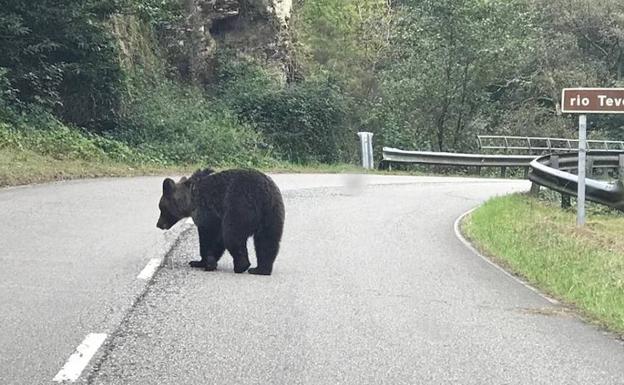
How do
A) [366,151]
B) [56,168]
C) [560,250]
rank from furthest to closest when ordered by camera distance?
[366,151] < [56,168] < [560,250]

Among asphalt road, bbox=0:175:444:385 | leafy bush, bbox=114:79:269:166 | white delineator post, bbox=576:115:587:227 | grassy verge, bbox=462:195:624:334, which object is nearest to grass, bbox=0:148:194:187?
asphalt road, bbox=0:175:444:385

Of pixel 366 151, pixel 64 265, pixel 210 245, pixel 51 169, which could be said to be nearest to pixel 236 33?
pixel 366 151

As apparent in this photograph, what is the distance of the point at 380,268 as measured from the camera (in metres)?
10.6

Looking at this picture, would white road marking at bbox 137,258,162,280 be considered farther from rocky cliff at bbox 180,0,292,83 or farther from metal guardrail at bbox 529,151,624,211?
rocky cliff at bbox 180,0,292,83

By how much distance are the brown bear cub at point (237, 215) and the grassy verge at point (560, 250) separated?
2956 mm

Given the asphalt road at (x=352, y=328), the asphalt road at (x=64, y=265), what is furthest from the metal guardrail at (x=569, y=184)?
the asphalt road at (x=64, y=265)

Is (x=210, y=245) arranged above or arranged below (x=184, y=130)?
above

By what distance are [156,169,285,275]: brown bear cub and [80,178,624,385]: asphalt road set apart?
247 millimetres

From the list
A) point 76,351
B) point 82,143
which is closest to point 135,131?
point 82,143

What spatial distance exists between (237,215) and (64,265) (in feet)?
6.20

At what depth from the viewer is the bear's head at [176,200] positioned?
10117mm

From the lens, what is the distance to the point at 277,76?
122ft

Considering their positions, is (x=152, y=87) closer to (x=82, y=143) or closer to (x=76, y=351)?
(x=82, y=143)

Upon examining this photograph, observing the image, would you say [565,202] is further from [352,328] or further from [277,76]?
[277,76]
